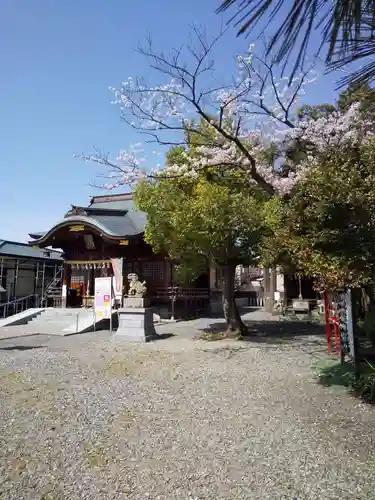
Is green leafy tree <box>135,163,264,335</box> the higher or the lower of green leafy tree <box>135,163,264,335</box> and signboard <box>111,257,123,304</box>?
the higher

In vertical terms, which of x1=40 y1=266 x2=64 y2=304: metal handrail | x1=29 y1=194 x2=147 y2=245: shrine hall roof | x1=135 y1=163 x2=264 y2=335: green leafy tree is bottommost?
x1=40 y1=266 x2=64 y2=304: metal handrail

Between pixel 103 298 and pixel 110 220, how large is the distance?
23.4 feet

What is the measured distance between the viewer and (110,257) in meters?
20.5

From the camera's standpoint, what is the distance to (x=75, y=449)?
4.26 meters

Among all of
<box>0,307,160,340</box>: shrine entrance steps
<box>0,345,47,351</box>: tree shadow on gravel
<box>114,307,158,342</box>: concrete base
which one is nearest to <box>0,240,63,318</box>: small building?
<box>0,307,160,340</box>: shrine entrance steps

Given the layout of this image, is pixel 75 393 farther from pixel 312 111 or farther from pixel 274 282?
pixel 274 282

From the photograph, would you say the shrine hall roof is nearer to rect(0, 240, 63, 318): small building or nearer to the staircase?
rect(0, 240, 63, 318): small building

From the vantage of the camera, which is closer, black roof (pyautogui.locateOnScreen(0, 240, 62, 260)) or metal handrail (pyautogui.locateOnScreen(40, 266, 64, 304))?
Result: metal handrail (pyautogui.locateOnScreen(40, 266, 64, 304))

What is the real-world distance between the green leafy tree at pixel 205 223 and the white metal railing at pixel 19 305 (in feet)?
36.9

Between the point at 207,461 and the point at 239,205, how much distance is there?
822 centimetres

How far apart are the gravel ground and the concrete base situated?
368 cm

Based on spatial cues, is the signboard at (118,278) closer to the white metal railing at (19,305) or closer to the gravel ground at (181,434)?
the white metal railing at (19,305)

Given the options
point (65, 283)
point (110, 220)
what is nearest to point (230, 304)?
point (110, 220)

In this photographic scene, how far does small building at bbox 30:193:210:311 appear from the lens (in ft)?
62.8
